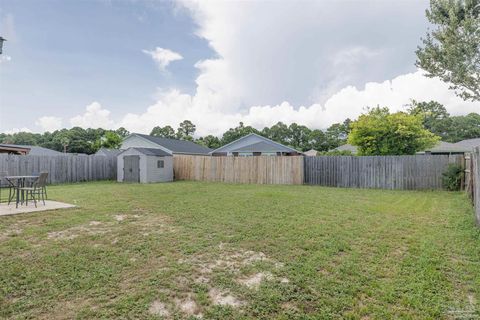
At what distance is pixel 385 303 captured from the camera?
240cm

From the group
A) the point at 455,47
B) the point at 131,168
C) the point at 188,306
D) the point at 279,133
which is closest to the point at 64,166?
the point at 131,168

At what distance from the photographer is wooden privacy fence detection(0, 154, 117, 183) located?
504 inches

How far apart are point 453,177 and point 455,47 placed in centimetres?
494

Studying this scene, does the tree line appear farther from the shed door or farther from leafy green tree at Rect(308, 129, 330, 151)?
the shed door

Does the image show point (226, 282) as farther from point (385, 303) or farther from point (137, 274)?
point (385, 303)

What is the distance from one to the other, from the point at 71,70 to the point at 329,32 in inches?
473

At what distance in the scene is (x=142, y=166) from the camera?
1558 cm

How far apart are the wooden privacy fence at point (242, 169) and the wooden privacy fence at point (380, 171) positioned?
822 millimetres

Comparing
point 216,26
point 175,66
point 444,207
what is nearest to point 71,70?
point 175,66

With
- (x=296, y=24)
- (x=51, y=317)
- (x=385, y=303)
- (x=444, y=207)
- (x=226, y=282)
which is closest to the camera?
(x=51, y=317)

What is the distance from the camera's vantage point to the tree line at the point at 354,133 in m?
14.6

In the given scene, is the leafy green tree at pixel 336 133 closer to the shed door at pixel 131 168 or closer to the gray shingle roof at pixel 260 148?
the gray shingle roof at pixel 260 148

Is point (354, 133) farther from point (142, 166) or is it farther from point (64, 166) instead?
point (64, 166)

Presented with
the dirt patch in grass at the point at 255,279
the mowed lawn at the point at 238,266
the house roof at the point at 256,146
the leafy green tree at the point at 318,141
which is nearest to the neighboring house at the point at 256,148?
the house roof at the point at 256,146
